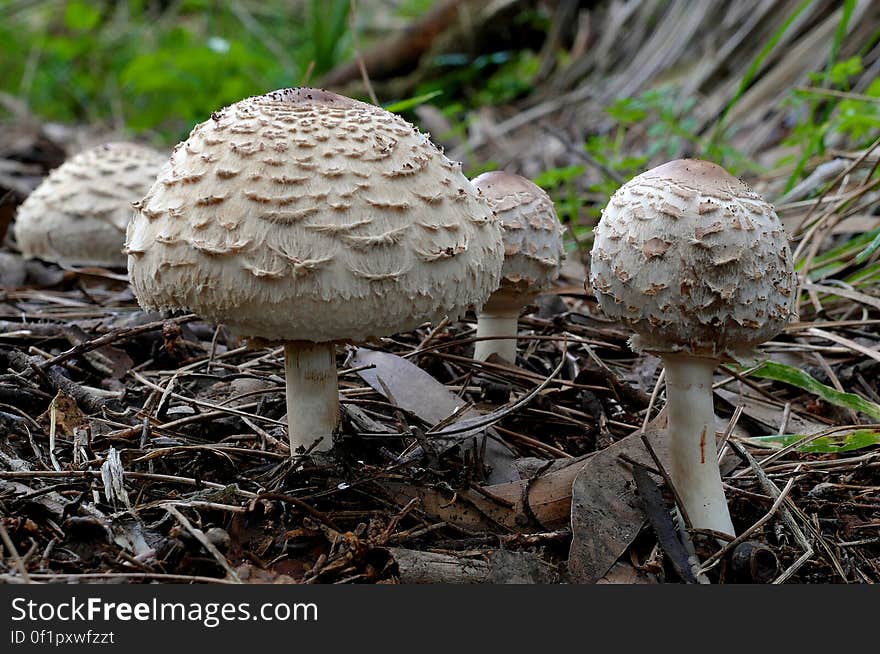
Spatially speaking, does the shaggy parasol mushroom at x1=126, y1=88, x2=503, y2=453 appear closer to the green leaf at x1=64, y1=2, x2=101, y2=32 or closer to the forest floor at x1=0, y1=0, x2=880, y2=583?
the forest floor at x1=0, y1=0, x2=880, y2=583

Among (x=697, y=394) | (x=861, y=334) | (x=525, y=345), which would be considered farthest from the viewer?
(x=525, y=345)

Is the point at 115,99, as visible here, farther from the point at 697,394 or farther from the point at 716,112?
the point at 697,394

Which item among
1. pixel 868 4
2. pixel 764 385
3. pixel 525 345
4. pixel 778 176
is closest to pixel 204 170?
pixel 525 345

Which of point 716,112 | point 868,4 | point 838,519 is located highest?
point 868,4

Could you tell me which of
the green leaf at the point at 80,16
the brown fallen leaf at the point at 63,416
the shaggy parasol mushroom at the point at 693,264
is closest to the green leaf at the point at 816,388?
the shaggy parasol mushroom at the point at 693,264

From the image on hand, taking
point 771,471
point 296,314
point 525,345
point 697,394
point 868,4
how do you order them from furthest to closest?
1. point 868,4
2. point 525,345
3. point 771,471
4. point 697,394
5. point 296,314

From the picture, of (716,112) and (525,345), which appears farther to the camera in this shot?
(716,112)

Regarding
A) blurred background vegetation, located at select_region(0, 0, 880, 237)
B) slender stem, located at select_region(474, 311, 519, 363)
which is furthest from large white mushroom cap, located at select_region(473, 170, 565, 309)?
blurred background vegetation, located at select_region(0, 0, 880, 237)
